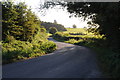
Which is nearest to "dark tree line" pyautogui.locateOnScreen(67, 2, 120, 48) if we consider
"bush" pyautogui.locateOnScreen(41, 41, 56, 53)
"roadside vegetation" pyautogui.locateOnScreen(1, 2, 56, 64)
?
"bush" pyautogui.locateOnScreen(41, 41, 56, 53)

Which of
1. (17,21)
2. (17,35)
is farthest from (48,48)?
(17,21)

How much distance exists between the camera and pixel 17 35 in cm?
1830

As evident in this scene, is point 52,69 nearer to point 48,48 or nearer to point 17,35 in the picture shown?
point 48,48

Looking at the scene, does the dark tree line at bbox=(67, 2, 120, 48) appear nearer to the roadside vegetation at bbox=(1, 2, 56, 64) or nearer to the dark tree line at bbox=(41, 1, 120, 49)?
the dark tree line at bbox=(41, 1, 120, 49)

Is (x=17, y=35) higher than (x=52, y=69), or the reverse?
(x=17, y=35)

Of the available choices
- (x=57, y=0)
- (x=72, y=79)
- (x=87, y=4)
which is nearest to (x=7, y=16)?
(x=57, y=0)

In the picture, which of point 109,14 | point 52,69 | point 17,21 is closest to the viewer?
point 52,69

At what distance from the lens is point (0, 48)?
13086 mm

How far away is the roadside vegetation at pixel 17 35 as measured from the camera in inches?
464

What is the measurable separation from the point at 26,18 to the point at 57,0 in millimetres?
6697

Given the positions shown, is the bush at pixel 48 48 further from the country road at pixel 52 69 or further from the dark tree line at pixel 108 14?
the country road at pixel 52 69

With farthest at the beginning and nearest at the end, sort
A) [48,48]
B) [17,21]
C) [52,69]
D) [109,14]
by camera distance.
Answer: [17,21] < [48,48] < [109,14] < [52,69]

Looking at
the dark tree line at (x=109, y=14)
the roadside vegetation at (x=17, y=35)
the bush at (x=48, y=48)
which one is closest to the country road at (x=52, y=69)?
the roadside vegetation at (x=17, y=35)

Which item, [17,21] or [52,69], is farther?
[17,21]
